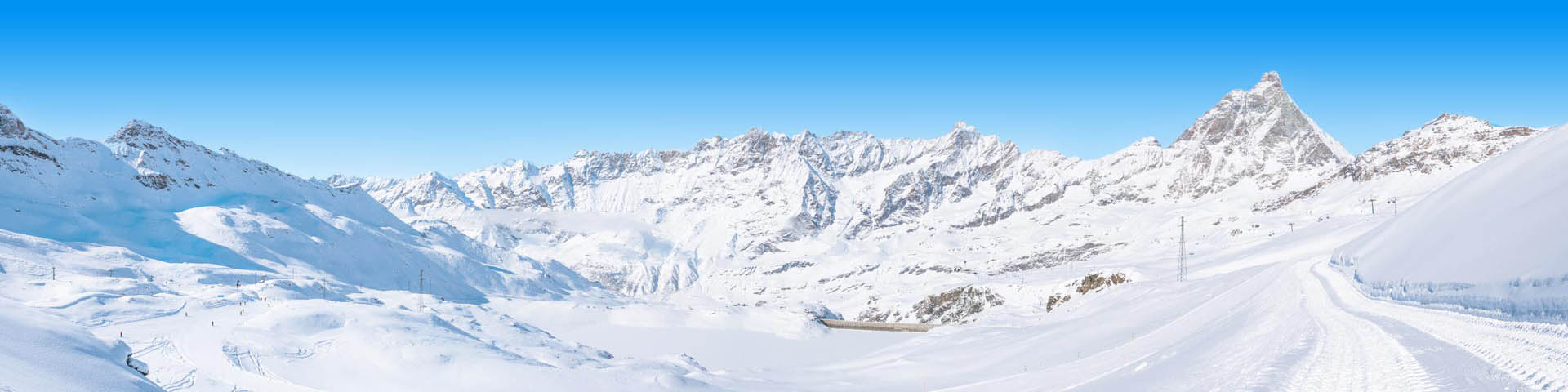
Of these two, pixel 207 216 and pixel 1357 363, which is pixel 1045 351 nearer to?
pixel 1357 363

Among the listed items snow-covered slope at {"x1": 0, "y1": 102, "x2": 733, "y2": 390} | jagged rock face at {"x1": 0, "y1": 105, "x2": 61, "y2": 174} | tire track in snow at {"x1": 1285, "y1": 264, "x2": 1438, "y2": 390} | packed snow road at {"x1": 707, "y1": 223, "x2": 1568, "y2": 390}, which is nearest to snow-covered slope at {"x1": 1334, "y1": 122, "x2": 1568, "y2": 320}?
packed snow road at {"x1": 707, "y1": 223, "x2": 1568, "y2": 390}

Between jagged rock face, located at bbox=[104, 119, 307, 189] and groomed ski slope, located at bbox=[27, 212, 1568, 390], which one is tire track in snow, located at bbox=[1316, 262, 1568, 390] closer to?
groomed ski slope, located at bbox=[27, 212, 1568, 390]

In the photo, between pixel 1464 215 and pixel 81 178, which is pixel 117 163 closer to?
pixel 81 178

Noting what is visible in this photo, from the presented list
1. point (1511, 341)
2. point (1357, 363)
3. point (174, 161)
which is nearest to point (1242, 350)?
point (1357, 363)

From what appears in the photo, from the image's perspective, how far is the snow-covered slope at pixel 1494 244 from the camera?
41.0 ft

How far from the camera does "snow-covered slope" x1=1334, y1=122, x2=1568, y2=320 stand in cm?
1250

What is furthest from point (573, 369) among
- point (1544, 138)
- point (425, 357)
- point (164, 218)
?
point (164, 218)

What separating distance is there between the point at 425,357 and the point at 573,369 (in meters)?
6.86

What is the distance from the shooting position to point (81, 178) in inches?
5886

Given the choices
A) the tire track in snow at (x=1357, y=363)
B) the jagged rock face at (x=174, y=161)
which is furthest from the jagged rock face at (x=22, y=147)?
the tire track in snow at (x=1357, y=363)

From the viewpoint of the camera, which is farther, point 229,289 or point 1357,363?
point 229,289

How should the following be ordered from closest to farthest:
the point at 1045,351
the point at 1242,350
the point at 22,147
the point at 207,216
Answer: the point at 1242,350 < the point at 1045,351 < the point at 22,147 < the point at 207,216

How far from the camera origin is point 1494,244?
14922 mm

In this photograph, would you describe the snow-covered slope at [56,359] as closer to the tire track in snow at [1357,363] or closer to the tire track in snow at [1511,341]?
the tire track in snow at [1357,363]
